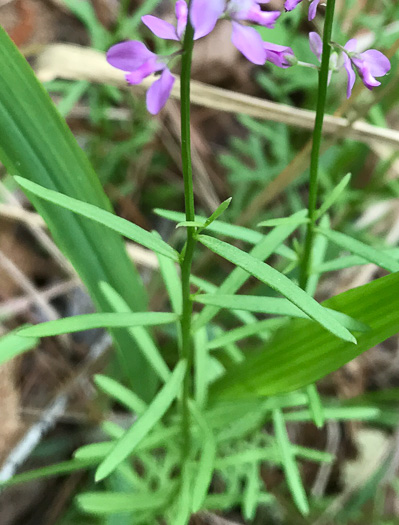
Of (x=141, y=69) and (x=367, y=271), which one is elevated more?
(x=367, y=271)

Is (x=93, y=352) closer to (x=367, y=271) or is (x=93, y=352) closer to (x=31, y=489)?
(x=31, y=489)

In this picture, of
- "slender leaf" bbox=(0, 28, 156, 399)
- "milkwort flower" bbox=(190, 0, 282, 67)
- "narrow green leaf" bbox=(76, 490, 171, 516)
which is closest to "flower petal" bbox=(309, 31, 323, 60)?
"milkwort flower" bbox=(190, 0, 282, 67)

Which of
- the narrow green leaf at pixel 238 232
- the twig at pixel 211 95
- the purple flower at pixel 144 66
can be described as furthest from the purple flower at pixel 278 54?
the twig at pixel 211 95

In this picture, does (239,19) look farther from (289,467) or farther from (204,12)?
(289,467)

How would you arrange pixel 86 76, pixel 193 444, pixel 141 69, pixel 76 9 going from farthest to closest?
1. pixel 76 9
2. pixel 86 76
3. pixel 193 444
4. pixel 141 69

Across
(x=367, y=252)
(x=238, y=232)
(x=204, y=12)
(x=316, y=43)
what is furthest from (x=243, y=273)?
(x=204, y=12)

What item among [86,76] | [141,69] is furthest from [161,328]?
[141,69]

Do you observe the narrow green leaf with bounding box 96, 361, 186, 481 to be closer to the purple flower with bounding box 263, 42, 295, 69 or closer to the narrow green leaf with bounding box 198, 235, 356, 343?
the narrow green leaf with bounding box 198, 235, 356, 343
